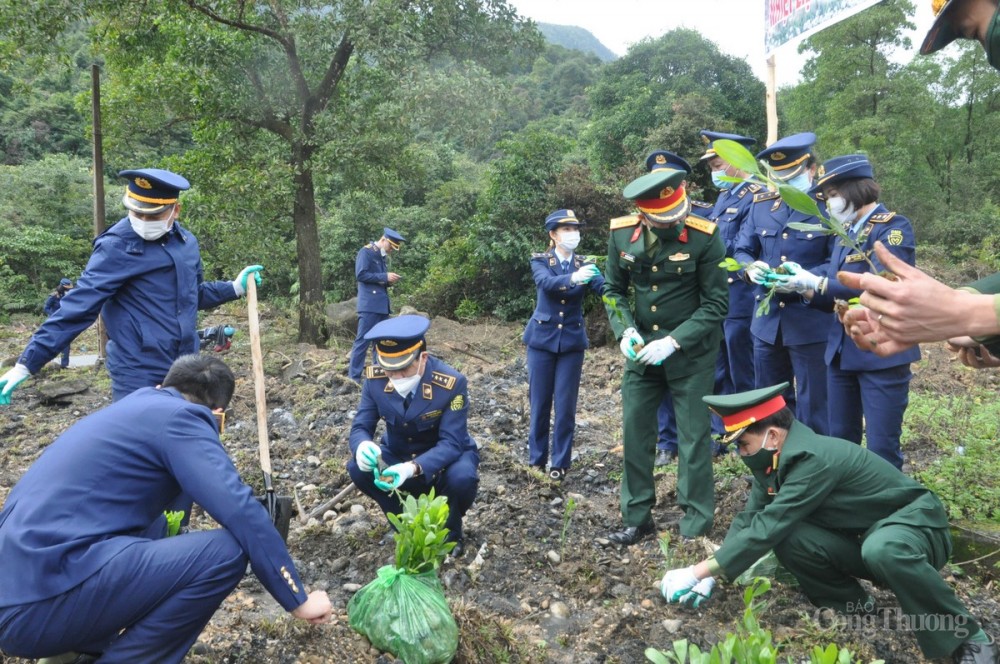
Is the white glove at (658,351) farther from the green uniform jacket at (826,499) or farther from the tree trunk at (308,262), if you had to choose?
the tree trunk at (308,262)

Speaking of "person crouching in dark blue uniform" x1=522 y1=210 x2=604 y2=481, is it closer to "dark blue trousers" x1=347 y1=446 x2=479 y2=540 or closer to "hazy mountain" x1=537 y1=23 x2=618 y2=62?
"dark blue trousers" x1=347 y1=446 x2=479 y2=540

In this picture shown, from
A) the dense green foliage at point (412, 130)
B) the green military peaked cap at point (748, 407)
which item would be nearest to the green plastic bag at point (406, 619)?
the green military peaked cap at point (748, 407)

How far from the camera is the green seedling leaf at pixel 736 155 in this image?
1.70 m

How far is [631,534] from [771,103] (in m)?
3.01

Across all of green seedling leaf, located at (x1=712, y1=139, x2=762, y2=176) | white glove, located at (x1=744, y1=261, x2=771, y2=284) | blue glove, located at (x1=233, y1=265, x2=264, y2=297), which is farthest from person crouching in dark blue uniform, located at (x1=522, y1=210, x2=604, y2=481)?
green seedling leaf, located at (x1=712, y1=139, x2=762, y2=176)

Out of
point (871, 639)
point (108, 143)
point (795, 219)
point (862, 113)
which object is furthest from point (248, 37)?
point (862, 113)

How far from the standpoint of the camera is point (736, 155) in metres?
1.77

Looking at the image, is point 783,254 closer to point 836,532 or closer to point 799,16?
point 799,16

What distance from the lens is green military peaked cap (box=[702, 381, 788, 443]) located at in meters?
3.11

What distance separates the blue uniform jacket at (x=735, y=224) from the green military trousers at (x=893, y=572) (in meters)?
2.41

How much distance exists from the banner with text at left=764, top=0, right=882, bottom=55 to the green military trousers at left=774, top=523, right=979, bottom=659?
311 cm

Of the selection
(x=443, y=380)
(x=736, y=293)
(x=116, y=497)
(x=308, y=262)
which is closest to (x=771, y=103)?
(x=736, y=293)

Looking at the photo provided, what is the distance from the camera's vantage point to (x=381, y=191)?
1140 centimetres

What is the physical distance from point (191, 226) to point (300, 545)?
291 inches
